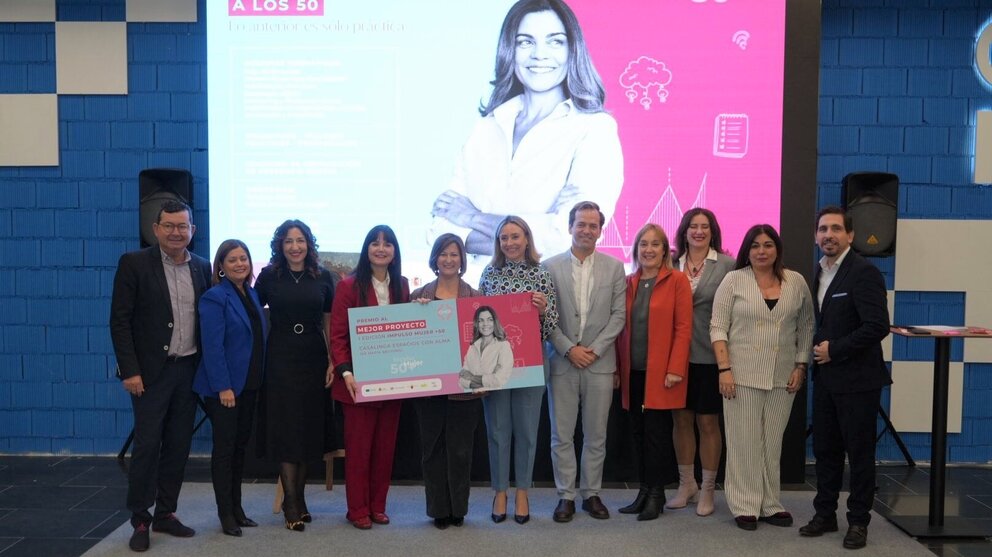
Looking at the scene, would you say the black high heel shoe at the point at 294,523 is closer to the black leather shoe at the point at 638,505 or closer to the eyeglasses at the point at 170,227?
the eyeglasses at the point at 170,227

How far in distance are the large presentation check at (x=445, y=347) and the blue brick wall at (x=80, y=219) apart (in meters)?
1.99

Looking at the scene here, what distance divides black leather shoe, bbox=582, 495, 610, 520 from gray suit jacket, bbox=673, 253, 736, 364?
86cm

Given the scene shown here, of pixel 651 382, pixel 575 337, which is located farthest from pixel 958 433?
pixel 575 337

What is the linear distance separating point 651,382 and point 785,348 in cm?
65

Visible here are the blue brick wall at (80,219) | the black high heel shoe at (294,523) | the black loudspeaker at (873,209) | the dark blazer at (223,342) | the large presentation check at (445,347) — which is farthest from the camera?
the blue brick wall at (80,219)

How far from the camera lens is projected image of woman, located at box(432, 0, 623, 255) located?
4.49 m

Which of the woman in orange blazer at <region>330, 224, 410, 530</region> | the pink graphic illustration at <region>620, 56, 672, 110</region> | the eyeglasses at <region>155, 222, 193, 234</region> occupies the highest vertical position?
the pink graphic illustration at <region>620, 56, 672, 110</region>

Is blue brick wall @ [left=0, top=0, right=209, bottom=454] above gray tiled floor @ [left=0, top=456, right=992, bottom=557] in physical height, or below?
above

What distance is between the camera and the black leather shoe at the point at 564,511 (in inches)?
148

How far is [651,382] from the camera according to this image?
3713 millimetres

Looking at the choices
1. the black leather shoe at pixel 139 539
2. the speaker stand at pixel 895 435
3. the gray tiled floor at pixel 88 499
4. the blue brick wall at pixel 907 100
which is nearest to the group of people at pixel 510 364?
the black leather shoe at pixel 139 539

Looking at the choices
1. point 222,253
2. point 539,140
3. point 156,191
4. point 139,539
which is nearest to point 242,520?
point 139,539

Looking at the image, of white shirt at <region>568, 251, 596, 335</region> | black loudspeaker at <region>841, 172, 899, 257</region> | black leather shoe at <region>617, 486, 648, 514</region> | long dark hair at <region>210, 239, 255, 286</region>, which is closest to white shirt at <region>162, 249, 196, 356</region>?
long dark hair at <region>210, 239, 255, 286</region>

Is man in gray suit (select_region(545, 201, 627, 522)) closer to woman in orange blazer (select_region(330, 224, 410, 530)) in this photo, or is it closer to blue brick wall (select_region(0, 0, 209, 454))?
woman in orange blazer (select_region(330, 224, 410, 530))
